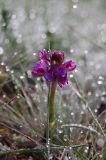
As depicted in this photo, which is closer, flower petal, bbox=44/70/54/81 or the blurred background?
flower petal, bbox=44/70/54/81

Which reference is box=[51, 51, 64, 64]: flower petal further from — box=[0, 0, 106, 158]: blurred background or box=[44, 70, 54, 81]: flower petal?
box=[0, 0, 106, 158]: blurred background

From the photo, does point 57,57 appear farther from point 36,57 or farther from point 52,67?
point 36,57

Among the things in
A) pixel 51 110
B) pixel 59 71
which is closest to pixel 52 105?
pixel 51 110

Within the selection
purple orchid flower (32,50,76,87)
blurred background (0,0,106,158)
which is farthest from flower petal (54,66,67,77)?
blurred background (0,0,106,158)

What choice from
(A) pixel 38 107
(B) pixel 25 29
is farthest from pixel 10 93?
(B) pixel 25 29

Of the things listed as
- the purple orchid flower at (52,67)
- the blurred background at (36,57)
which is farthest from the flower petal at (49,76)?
the blurred background at (36,57)

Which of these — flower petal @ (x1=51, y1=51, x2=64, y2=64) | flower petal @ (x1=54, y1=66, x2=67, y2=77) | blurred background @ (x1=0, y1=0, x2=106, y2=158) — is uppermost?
blurred background @ (x1=0, y1=0, x2=106, y2=158)

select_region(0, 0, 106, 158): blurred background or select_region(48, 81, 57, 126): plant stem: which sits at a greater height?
select_region(0, 0, 106, 158): blurred background

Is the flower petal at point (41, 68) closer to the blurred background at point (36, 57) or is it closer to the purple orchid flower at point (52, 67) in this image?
the purple orchid flower at point (52, 67)
